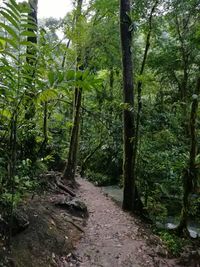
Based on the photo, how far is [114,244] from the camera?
5715 mm

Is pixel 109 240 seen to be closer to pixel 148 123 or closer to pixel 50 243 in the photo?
pixel 50 243

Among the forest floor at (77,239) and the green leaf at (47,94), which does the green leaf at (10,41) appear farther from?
the forest floor at (77,239)

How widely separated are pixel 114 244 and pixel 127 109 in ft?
11.3

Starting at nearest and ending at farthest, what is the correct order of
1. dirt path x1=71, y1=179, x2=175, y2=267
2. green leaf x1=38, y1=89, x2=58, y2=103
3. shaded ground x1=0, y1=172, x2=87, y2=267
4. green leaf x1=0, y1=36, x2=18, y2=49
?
green leaf x1=0, y1=36, x2=18, y2=49, green leaf x1=38, y1=89, x2=58, y2=103, shaded ground x1=0, y1=172, x2=87, y2=267, dirt path x1=71, y1=179, x2=175, y2=267

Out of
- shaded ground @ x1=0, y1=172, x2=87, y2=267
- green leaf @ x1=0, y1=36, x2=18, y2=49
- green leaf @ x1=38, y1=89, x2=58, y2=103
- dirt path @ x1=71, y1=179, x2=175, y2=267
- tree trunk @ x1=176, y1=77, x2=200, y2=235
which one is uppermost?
green leaf @ x1=0, y1=36, x2=18, y2=49

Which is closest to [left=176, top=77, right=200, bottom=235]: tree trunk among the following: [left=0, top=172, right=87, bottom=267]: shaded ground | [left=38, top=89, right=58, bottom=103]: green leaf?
[left=0, top=172, right=87, bottom=267]: shaded ground

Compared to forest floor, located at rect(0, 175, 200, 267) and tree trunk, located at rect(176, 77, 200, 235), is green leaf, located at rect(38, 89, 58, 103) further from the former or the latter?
tree trunk, located at rect(176, 77, 200, 235)

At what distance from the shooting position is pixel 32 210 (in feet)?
16.6

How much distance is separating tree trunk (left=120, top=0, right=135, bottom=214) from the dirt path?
586mm

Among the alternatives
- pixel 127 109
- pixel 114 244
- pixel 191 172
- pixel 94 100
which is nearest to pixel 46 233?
pixel 114 244

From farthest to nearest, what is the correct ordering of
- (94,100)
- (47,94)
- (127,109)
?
1. (94,100)
2. (127,109)
3. (47,94)

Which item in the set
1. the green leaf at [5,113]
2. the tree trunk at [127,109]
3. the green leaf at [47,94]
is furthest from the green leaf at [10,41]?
the tree trunk at [127,109]

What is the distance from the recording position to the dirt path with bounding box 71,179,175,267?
16.5ft

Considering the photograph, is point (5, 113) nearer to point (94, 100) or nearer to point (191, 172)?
point (191, 172)
